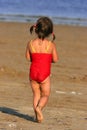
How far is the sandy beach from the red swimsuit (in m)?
0.63

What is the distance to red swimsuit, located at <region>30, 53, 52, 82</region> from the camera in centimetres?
888

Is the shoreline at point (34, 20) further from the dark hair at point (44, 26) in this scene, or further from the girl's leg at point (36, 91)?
the dark hair at point (44, 26)

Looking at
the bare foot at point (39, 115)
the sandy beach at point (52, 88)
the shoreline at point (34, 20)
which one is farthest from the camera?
the shoreline at point (34, 20)

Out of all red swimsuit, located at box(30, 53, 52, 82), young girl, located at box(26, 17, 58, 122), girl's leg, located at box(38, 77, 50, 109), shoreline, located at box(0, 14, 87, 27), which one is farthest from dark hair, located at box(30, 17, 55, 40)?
shoreline, located at box(0, 14, 87, 27)

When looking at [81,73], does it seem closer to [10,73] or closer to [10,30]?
[10,73]

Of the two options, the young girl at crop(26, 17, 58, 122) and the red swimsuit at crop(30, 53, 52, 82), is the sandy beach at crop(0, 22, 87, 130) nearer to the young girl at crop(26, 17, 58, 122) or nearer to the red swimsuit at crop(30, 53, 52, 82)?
the young girl at crop(26, 17, 58, 122)

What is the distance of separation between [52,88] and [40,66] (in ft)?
12.8

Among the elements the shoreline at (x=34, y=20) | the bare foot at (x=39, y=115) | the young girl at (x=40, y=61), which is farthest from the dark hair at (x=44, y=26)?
the shoreline at (x=34, y=20)

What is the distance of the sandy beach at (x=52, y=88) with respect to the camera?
891 centimetres

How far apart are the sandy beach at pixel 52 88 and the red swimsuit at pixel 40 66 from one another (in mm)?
629

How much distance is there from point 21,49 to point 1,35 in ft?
14.7

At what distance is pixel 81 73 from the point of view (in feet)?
51.7

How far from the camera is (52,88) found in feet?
41.8

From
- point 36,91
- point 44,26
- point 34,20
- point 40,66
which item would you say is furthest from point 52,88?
point 34,20
